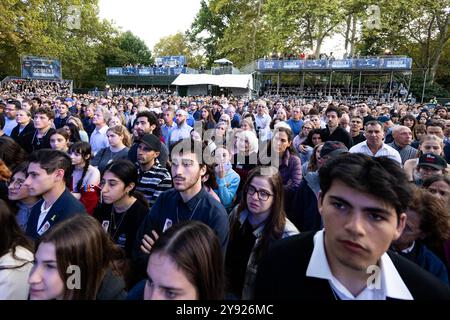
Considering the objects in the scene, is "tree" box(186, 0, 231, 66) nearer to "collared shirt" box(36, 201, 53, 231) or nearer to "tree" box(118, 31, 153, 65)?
"tree" box(118, 31, 153, 65)

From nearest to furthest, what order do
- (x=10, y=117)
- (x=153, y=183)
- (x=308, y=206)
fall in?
(x=308, y=206)
(x=153, y=183)
(x=10, y=117)

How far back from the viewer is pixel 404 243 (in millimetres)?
2197

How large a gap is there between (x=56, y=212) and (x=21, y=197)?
548mm

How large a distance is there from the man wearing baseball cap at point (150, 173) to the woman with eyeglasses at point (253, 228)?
1.27 metres

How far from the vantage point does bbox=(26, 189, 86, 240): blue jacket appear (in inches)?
106

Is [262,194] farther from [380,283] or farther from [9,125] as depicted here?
[9,125]

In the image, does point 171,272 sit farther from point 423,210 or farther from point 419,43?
point 419,43

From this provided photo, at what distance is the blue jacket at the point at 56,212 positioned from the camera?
2.69 meters

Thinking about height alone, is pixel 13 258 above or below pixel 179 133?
below

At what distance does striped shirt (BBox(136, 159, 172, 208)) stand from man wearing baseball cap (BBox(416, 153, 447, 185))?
101 inches

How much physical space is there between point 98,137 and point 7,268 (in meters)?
4.19

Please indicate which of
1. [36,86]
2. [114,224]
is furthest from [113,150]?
[36,86]

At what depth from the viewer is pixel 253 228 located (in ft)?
8.21
